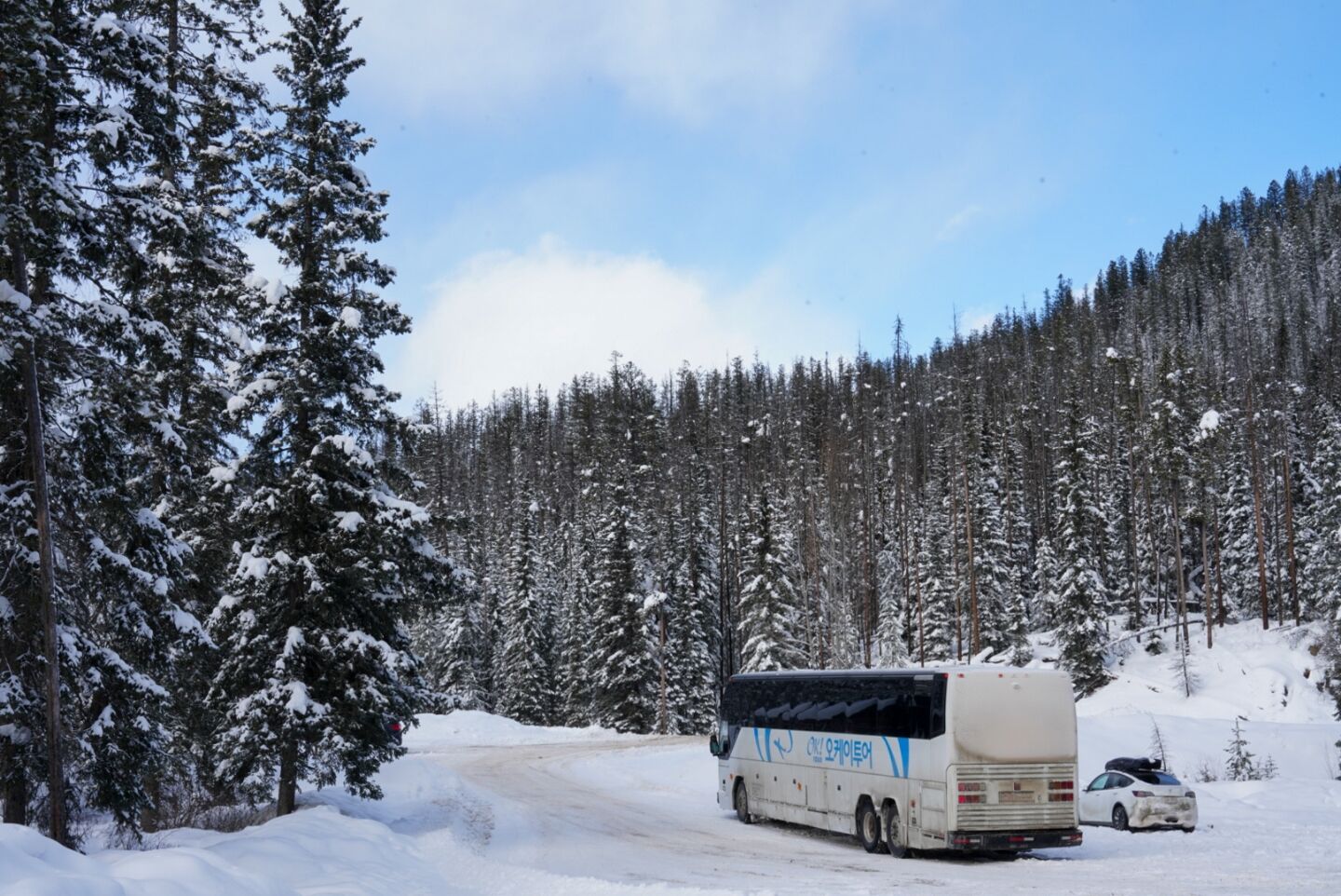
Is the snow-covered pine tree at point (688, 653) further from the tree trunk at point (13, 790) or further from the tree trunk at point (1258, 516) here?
the tree trunk at point (13, 790)

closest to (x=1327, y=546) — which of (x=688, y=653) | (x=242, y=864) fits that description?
(x=688, y=653)

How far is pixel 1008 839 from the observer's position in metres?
17.5

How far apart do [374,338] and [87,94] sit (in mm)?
7508

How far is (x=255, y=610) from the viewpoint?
65.0 ft

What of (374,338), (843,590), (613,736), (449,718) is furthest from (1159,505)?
(374,338)

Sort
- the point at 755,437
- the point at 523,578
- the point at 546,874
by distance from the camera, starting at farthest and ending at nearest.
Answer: the point at 755,437
the point at 523,578
the point at 546,874

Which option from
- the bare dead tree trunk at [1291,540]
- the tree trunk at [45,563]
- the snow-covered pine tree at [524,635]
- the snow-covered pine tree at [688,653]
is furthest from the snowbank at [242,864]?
the bare dead tree trunk at [1291,540]

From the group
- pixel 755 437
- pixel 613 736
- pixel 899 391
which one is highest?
pixel 899 391

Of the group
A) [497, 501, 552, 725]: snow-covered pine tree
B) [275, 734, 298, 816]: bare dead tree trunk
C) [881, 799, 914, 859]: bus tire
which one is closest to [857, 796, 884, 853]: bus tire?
[881, 799, 914, 859]: bus tire

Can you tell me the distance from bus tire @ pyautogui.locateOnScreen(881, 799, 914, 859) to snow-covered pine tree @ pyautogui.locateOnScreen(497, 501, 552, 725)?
47.4 metres

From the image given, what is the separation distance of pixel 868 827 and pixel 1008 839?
9.40 feet

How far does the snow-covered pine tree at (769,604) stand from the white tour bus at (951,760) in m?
31.8

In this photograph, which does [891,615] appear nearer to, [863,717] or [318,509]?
[863,717]

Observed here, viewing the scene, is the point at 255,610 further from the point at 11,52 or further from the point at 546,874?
the point at 11,52
